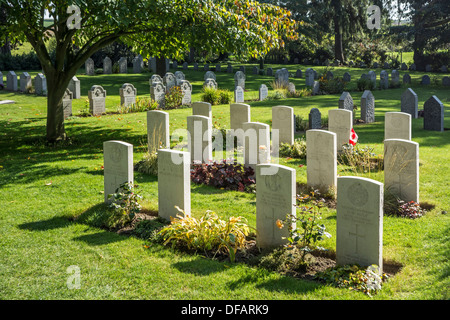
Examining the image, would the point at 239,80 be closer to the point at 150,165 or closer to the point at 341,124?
the point at 341,124

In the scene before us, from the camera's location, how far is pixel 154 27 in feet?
48.4

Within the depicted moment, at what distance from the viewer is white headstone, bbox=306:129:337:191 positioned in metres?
10.1

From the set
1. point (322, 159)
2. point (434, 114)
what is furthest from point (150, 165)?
point (434, 114)

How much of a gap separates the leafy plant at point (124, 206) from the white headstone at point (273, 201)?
223 cm

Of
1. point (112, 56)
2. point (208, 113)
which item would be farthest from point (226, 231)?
point (112, 56)

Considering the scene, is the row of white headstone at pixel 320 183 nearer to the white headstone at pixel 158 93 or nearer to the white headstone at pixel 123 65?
the white headstone at pixel 158 93

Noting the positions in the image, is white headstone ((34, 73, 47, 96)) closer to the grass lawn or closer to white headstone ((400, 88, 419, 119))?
the grass lawn

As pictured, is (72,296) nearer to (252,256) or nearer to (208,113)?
(252,256)

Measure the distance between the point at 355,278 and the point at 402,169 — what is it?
367cm

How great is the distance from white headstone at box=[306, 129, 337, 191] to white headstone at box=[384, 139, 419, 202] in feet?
3.46

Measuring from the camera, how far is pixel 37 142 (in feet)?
50.5

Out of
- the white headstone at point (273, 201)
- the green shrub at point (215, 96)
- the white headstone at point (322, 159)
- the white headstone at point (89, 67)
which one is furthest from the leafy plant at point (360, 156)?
the white headstone at point (89, 67)

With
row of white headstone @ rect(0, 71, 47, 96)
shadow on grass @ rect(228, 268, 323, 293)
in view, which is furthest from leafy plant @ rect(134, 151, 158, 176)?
row of white headstone @ rect(0, 71, 47, 96)

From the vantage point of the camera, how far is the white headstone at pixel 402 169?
9.20 m
